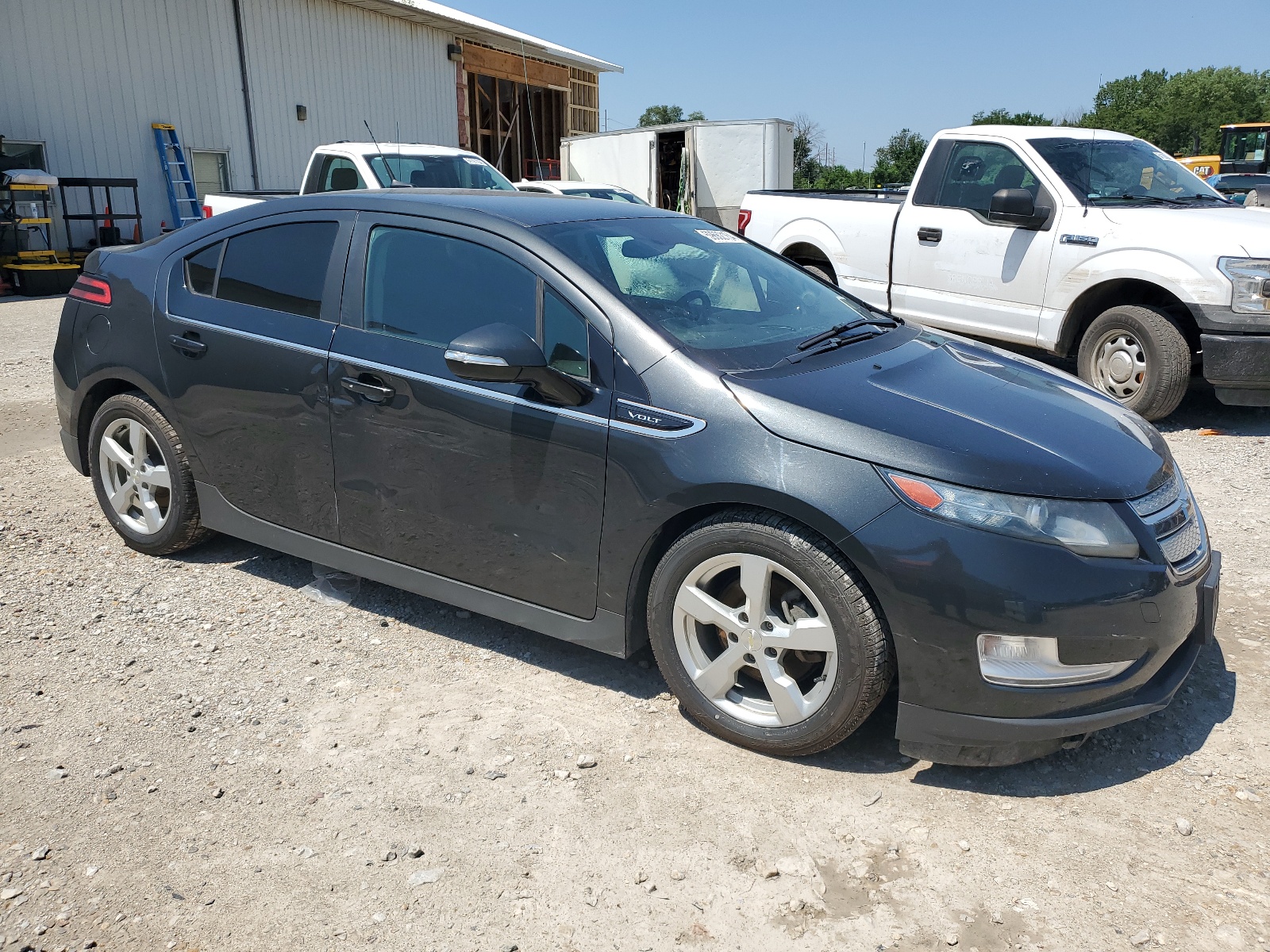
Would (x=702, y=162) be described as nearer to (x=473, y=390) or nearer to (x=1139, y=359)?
(x=1139, y=359)

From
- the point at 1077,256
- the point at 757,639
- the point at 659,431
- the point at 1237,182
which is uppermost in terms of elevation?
the point at 1237,182

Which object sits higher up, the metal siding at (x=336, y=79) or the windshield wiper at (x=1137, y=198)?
the metal siding at (x=336, y=79)

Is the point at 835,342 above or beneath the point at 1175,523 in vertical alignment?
above

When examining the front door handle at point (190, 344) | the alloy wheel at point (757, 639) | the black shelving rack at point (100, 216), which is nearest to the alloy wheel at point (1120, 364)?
the alloy wheel at point (757, 639)

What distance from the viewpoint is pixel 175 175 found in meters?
18.5

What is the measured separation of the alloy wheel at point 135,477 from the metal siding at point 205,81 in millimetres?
14655

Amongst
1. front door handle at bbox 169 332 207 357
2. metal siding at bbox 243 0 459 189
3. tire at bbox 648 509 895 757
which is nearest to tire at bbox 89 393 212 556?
front door handle at bbox 169 332 207 357

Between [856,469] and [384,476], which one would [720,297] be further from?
[384,476]

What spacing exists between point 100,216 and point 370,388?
15.7 metres

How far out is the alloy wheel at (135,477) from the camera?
14.3ft

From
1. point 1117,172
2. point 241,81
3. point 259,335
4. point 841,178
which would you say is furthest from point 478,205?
point 841,178

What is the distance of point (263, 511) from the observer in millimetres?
4027

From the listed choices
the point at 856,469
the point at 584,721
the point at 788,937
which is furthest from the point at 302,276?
the point at 788,937

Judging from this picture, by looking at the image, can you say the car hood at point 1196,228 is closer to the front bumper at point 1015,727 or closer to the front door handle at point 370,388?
the front bumper at point 1015,727
